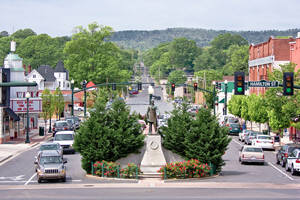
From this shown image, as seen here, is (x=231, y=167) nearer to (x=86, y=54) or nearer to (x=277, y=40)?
(x=277, y=40)

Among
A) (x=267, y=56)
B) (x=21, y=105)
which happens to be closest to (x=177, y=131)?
(x=21, y=105)

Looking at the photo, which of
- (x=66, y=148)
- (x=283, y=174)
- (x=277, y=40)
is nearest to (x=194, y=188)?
(x=283, y=174)

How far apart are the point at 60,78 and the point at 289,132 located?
83440 mm

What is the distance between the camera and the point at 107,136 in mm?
32969

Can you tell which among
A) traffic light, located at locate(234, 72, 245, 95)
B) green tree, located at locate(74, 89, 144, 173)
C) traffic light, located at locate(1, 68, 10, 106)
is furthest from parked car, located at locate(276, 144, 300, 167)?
traffic light, located at locate(1, 68, 10, 106)

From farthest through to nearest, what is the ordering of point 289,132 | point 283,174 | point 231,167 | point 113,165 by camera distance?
point 289,132
point 231,167
point 283,174
point 113,165

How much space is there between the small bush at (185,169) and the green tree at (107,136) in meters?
2.72

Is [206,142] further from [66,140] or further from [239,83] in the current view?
[66,140]

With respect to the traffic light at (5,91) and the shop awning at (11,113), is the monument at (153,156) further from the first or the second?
the traffic light at (5,91)

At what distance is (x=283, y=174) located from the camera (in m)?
35.2

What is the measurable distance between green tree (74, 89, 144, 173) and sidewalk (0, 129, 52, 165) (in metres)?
11.8

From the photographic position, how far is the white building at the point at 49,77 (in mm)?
130375

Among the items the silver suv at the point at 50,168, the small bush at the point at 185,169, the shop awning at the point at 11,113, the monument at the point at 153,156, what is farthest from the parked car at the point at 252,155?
the shop awning at the point at 11,113

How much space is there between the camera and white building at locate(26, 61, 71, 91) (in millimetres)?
130375
